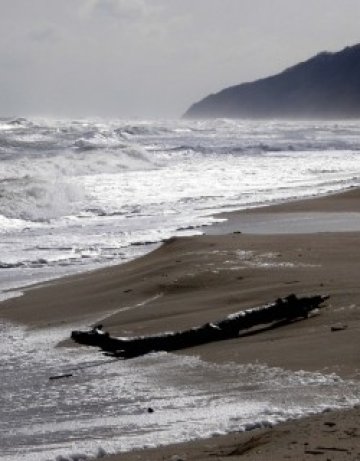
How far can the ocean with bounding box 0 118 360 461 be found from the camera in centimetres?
477

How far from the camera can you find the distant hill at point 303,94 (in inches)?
6147

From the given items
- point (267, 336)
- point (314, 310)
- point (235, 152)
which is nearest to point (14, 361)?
point (267, 336)

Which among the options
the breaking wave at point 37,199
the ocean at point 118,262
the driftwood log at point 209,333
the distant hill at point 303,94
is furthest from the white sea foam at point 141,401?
the distant hill at point 303,94

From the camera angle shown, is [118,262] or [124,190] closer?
[118,262]

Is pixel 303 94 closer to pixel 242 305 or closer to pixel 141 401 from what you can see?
pixel 242 305

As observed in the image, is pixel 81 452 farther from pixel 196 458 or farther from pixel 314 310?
pixel 314 310

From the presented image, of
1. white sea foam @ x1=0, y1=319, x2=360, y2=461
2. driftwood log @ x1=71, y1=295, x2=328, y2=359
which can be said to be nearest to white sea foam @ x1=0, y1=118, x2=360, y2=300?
driftwood log @ x1=71, y1=295, x2=328, y2=359

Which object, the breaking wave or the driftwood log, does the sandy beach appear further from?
the breaking wave

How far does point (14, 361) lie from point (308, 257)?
12.8ft

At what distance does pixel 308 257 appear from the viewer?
30.7 ft

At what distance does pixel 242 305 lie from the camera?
24.1 ft

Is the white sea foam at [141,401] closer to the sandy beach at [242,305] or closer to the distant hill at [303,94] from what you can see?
the sandy beach at [242,305]

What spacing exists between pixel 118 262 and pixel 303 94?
526 ft

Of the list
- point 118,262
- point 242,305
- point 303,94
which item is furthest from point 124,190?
point 303,94
